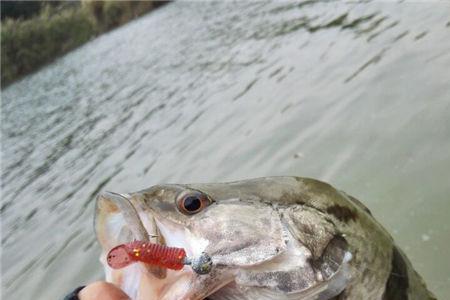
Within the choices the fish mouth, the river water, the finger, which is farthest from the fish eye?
the river water

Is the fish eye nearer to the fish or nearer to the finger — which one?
the fish

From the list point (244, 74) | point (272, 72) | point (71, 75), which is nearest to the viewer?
point (272, 72)

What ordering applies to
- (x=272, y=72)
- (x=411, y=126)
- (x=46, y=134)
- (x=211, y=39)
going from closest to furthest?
1. (x=411, y=126)
2. (x=272, y=72)
3. (x=46, y=134)
4. (x=211, y=39)

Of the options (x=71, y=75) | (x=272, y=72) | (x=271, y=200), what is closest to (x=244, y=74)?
(x=272, y=72)

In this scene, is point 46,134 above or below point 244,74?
below

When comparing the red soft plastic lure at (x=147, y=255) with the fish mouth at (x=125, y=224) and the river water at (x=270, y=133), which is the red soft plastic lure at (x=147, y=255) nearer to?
the fish mouth at (x=125, y=224)

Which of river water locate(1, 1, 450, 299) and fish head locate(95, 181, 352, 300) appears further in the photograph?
river water locate(1, 1, 450, 299)

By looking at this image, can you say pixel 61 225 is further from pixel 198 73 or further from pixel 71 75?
pixel 71 75
